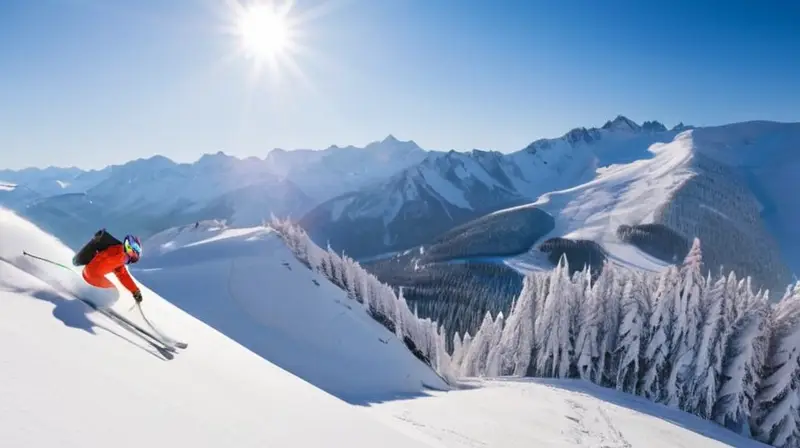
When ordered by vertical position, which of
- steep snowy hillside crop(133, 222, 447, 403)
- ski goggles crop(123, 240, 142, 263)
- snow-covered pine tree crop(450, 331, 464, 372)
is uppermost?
ski goggles crop(123, 240, 142, 263)

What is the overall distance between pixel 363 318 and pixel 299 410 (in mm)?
24734

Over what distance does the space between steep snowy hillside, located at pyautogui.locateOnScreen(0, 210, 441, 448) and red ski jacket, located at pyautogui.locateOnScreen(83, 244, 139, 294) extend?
0.79 feet

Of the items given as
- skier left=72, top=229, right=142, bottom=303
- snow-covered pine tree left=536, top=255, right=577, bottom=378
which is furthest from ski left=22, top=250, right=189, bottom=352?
snow-covered pine tree left=536, top=255, right=577, bottom=378

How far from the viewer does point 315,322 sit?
27.6 metres

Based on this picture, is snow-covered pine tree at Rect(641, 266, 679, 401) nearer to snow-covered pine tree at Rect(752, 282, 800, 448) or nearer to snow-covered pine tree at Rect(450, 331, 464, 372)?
snow-covered pine tree at Rect(752, 282, 800, 448)

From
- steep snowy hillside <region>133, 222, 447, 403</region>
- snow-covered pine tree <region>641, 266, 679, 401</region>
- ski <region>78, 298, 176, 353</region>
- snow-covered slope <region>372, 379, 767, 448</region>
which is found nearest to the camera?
ski <region>78, 298, 176, 353</region>

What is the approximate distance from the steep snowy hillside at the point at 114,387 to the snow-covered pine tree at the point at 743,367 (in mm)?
36611

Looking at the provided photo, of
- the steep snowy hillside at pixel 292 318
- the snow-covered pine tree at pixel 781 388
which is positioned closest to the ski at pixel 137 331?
the steep snowy hillside at pixel 292 318

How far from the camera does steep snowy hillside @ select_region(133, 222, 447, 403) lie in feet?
78.2

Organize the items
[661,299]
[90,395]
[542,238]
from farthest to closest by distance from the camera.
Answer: [542,238], [661,299], [90,395]

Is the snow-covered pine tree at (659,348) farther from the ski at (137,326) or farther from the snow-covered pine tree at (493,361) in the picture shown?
the ski at (137,326)

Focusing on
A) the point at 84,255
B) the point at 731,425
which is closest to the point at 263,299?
the point at 84,255

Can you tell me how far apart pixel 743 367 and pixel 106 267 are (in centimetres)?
4082

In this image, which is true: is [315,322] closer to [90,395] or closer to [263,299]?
[263,299]
